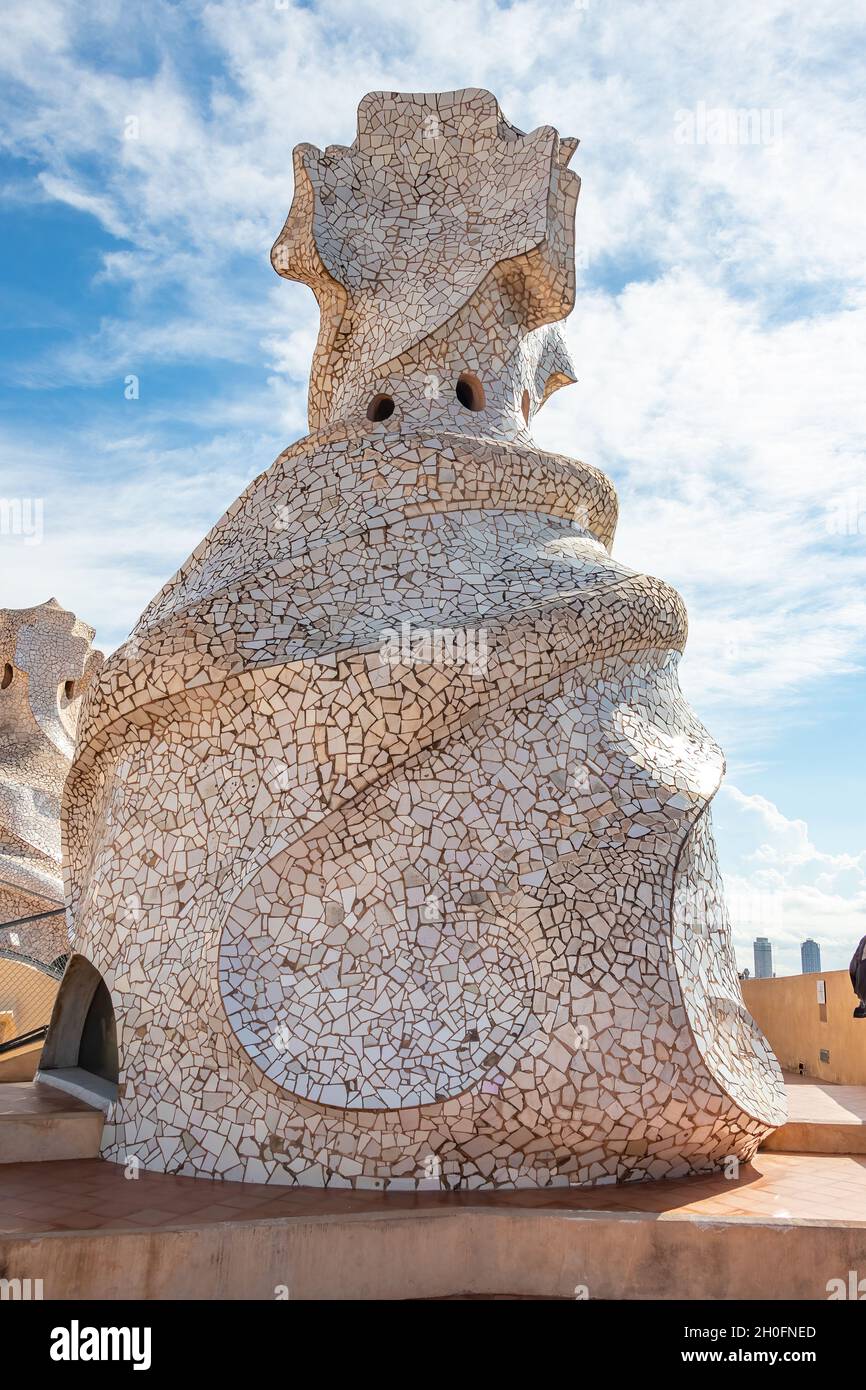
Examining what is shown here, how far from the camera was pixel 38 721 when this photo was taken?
21.0 metres

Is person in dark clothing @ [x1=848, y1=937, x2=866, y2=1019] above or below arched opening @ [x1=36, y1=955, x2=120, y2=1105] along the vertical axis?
above

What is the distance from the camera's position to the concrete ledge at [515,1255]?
4.61 meters

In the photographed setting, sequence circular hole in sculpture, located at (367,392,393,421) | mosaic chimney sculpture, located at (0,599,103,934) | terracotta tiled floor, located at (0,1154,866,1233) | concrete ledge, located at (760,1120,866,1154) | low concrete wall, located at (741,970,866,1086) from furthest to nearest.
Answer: mosaic chimney sculpture, located at (0,599,103,934) < low concrete wall, located at (741,970,866,1086) < circular hole in sculpture, located at (367,392,393,421) < concrete ledge, located at (760,1120,866,1154) < terracotta tiled floor, located at (0,1154,866,1233)

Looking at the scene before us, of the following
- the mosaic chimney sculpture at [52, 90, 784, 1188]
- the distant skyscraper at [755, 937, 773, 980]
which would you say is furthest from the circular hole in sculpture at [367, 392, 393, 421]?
the distant skyscraper at [755, 937, 773, 980]

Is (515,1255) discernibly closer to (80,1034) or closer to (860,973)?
(860,973)

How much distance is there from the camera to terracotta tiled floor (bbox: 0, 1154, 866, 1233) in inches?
196

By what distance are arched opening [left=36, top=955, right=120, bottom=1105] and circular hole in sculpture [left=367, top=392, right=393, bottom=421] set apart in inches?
182

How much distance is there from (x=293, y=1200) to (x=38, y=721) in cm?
1729

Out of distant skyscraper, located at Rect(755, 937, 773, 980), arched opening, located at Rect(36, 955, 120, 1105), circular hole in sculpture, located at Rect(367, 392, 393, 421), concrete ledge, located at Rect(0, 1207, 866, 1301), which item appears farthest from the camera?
distant skyscraper, located at Rect(755, 937, 773, 980)

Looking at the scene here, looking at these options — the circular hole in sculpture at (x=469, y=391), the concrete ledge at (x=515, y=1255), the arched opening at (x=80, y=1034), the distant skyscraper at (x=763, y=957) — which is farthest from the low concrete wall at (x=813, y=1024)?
the distant skyscraper at (x=763, y=957)

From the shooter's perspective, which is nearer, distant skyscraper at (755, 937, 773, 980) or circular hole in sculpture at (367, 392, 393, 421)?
circular hole in sculpture at (367, 392, 393, 421)

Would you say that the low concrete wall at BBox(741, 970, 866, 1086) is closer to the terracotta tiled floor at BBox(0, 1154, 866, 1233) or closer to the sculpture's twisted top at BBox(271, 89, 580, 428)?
the terracotta tiled floor at BBox(0, 1154, 866, 1233)

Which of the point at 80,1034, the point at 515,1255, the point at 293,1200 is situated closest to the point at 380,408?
the point at 80,1034
